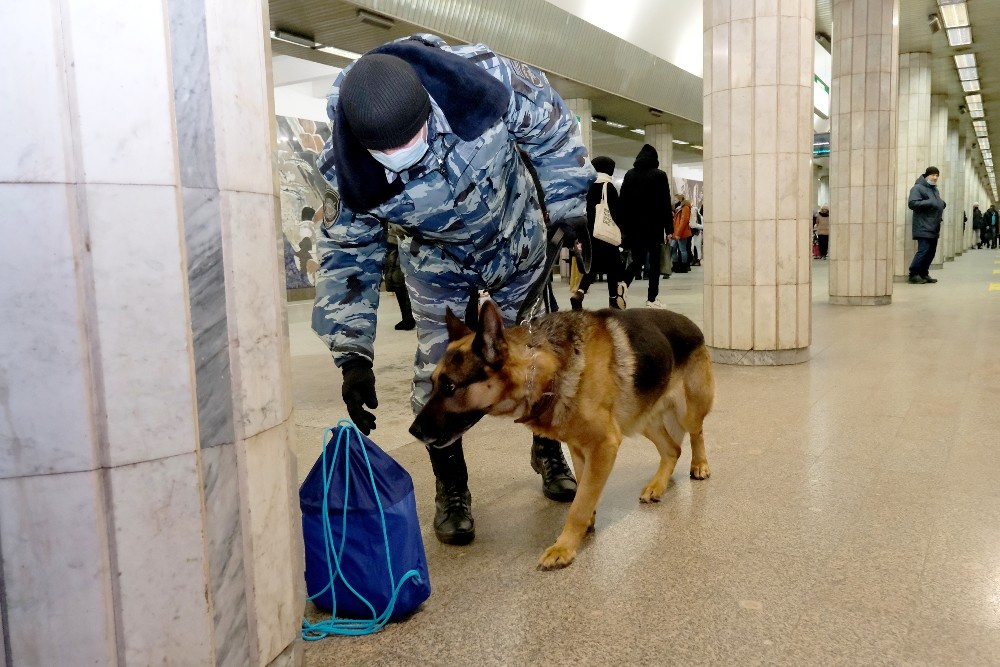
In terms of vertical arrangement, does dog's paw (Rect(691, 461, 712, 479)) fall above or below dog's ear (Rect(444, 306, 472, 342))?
below

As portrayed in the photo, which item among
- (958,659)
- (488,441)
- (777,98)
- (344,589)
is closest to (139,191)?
(344,589)

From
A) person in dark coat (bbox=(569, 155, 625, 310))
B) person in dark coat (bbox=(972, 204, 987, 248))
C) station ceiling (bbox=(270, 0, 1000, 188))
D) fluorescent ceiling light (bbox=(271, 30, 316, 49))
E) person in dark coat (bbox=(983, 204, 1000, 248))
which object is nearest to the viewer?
person in dark coat (bbox=(569, 155, 625, 310))

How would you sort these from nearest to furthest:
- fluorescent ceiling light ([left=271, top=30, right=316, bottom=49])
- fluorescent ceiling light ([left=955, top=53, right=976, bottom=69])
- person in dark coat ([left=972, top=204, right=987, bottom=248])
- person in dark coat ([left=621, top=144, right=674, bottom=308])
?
1. person in dark coat ([left=621, top=144, right=674, bottom=308])
2. fluorescent ceiling light ([left=271, top=30, right=316, bottom=49])
3. fluorescent ceiling light ([left=955, top=53, right=976, bottom=69])
4. person in dark coat ([left=972, top=204, right=987, bottom=248])

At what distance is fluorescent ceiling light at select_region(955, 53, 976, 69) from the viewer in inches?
758

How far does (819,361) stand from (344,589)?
18.6ft

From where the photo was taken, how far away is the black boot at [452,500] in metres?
3.10

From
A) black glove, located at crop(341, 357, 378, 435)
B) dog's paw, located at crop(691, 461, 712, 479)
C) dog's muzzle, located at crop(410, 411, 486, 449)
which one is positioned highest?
black glove, located at crop(341, 357, 378, 435)

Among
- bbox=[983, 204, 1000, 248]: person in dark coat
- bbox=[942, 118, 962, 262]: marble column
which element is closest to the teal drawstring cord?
bbox=[942, 118, 962, 262]: marble column

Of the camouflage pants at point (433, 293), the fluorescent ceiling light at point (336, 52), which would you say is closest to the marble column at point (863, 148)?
the fluorescent ceiling light at point (336, 52)

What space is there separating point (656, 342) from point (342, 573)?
1653mm

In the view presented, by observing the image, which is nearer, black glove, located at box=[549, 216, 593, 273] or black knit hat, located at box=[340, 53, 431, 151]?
black knit hat, located at box=[340, 53, 431, 151]

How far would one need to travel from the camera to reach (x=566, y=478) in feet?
11.8

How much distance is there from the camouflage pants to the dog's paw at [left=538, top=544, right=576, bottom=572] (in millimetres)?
815

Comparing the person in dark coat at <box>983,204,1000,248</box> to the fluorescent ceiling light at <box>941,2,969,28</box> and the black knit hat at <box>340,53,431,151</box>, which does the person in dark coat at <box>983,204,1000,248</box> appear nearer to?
the fluorescent ceiling light at <box>941,2,969,28</box>
